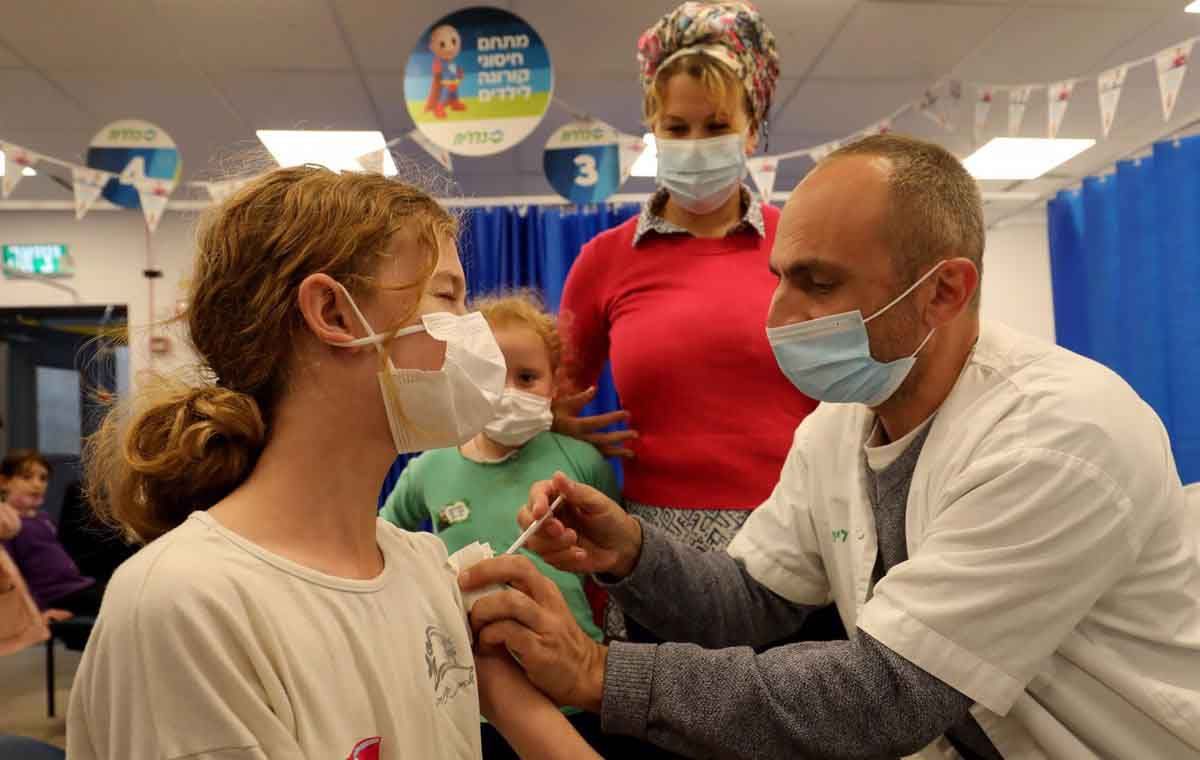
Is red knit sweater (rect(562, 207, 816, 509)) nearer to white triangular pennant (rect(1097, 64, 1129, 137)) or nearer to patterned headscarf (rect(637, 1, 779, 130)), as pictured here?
patterned headscarf (rect(637, 1, 779, 130))

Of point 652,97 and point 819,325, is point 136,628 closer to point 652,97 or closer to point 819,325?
point 819,325

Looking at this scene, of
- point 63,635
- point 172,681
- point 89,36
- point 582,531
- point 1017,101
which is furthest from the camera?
point 63,635

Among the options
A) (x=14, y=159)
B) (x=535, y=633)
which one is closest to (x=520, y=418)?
(x=535, y=633)

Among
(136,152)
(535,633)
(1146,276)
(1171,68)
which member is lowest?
(535,633)

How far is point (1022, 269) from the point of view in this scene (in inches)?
291

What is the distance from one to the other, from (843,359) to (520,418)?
816 millimetres

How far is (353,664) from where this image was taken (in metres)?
0.91

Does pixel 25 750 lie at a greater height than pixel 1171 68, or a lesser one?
lesser

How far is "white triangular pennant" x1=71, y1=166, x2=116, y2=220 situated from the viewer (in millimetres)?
3598

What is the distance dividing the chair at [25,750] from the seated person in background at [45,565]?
13.1 feet

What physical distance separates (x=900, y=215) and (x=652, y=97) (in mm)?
706

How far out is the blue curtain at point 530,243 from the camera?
366cm

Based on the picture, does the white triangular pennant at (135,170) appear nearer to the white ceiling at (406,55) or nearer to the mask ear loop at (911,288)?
the white ceiling at (406,55)

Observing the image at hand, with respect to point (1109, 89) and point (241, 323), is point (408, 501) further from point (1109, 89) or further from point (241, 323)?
point (1109, 89)
